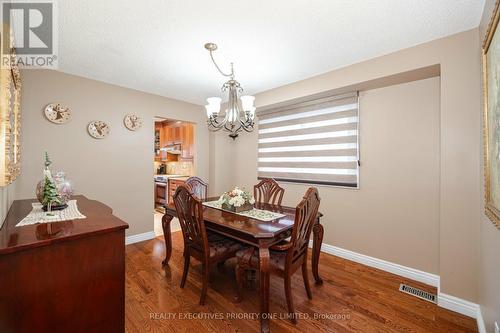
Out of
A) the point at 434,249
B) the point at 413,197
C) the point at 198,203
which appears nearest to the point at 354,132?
the point at 413,197

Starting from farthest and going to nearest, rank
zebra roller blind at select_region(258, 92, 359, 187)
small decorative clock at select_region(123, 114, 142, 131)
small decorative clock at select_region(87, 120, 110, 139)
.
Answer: small decorative clock at select_region(123, 114, 142, 131) → small decorative clock at select_region(87, 120, 110, 139) → zebra roller blind at select_region(258, 92, 359, 187)

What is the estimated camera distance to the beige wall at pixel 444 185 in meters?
1.82

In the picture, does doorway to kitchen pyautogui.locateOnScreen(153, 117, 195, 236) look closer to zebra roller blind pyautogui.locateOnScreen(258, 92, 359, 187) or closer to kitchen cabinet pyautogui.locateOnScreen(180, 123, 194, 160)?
kitchen cabinet pyautogui.locateOnScreen(180, 123, 194, 160)

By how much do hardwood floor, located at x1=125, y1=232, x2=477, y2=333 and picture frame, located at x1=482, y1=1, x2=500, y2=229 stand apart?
1037 mm

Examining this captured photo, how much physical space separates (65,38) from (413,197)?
3852 mm

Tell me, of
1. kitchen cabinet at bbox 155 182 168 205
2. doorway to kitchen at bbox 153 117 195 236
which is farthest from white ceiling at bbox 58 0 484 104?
kitchen cabinet at bbox 155 182 168 205

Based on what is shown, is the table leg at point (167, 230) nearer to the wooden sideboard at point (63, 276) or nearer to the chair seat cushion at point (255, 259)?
the chair seat cushion at point (255, 259)

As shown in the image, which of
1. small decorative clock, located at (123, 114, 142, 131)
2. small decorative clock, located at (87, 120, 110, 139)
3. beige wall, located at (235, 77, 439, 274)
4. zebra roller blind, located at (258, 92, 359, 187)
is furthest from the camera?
small decorative clock, located at (123, 114, 142, 131)

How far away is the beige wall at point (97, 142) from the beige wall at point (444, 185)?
110 inches

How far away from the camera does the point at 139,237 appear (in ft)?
11.2

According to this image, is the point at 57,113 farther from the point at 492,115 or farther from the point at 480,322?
the point at 480,322

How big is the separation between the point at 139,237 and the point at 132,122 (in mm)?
1816

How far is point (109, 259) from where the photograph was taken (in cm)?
120

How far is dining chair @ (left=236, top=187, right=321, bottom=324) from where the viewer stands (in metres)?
1.62
